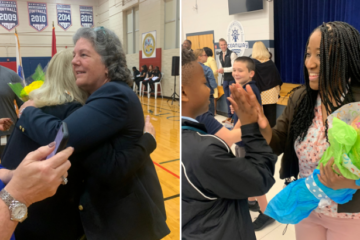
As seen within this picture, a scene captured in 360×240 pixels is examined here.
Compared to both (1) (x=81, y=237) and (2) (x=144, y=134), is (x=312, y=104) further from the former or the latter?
(1) (x=81, y=237)

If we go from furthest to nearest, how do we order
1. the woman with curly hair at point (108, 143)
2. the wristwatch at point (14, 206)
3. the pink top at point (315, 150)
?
the pink top at point (315, 150) < the woman with curly hair at point (108, 143) < the wristwatch at point (14, 206)

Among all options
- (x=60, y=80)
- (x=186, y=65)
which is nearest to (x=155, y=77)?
(x=186, y=65)

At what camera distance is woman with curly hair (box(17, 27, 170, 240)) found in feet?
1.53

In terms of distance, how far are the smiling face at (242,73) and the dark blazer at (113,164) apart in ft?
0.88

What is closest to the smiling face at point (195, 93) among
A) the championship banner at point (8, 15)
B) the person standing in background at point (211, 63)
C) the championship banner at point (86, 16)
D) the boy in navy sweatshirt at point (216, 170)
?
the boy in navy sweatshirt at point (216, 170)

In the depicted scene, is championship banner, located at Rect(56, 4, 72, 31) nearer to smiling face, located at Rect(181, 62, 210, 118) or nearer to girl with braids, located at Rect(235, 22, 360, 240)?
smiling face, located at Rect(181, 62, 210, 118)

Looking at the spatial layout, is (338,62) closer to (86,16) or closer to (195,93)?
(195,93)

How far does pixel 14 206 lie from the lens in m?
0.37

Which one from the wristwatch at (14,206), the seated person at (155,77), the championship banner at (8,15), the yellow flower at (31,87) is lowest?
the wristwatch at (14,206)

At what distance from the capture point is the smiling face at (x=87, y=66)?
0.47 meters

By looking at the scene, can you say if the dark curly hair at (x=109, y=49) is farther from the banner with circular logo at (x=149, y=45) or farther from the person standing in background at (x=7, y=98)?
the person standing in background at (x=7, y=98)

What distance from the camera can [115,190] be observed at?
57cm

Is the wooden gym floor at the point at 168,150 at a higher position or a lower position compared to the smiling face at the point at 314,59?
lower

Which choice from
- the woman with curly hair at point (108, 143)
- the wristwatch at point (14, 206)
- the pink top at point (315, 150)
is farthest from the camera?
the pink top at point (315, 150)
